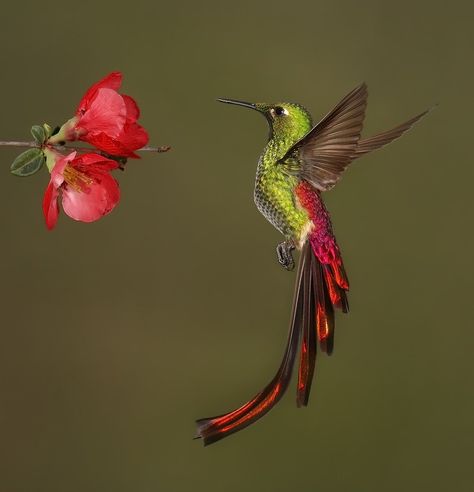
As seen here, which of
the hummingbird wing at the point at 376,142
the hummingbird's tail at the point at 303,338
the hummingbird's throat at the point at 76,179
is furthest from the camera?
the hummingbird wing at the point at 376,142

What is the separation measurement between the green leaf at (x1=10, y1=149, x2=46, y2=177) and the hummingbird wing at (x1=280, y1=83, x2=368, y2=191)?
0.63 ft

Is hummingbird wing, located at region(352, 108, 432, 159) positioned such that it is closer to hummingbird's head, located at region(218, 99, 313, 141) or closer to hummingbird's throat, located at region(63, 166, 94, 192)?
hummingbird's head, located at region(218, 99, 313, 141)

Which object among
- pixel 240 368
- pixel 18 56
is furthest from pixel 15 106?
pixel 240 368

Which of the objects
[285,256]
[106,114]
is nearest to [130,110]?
[106,114]

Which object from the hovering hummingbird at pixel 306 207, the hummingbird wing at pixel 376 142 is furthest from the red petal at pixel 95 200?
the hummingbird wing at pixel 376 142

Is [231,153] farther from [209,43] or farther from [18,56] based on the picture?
[18,56]

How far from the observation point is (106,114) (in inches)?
22.9

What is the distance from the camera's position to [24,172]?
571mm

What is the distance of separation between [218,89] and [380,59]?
17.0 inches

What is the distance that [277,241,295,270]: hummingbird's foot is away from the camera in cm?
67

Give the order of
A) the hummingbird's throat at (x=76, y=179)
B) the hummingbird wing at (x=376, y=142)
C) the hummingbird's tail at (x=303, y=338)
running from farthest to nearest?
the hummingbird wing at (x=376, y=142) < the hummingbird's throat at (x=76, y=179) < the hummingbird's tail at (x=303, y=338)

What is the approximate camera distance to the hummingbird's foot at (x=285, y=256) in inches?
26.4

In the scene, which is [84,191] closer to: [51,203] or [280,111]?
[51,203]

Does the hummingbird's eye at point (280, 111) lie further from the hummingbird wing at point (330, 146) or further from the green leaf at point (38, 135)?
the green leaf at point (38, 135)
